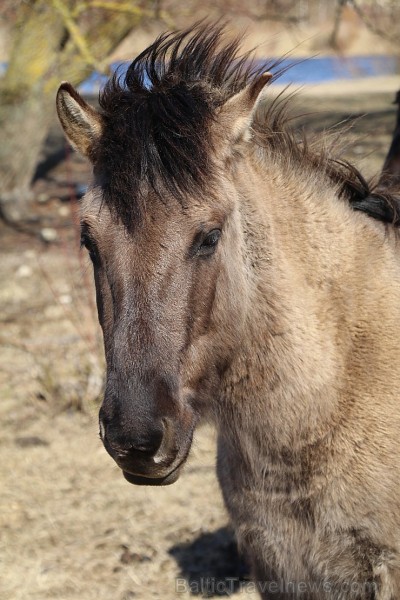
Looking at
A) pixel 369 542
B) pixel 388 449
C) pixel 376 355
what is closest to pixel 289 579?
pixel 369 542

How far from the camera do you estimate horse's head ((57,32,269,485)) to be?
2447mm

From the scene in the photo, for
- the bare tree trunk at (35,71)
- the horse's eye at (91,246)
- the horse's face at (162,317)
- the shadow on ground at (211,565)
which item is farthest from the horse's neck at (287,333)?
the bare tree trunk at (35,71)

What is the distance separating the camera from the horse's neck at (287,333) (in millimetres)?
2867

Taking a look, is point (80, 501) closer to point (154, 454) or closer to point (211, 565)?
point (211, 565)

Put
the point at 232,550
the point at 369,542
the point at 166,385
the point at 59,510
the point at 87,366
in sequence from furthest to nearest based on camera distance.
Answer: the point at 87,366 → the point at 59,510 → the point at 232,550 → the point at 369,542 → the point at 166,385

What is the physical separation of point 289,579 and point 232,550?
5.33 feet

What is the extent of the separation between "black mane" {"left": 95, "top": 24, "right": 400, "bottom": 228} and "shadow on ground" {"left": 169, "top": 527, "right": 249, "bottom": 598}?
2180mm

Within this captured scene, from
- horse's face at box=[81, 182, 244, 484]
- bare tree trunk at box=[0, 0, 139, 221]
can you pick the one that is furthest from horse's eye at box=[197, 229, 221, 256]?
bare tree trunk at box=[0, 0, 139, 221]

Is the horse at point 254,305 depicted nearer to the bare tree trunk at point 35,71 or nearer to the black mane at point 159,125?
the black mane at point 159,125

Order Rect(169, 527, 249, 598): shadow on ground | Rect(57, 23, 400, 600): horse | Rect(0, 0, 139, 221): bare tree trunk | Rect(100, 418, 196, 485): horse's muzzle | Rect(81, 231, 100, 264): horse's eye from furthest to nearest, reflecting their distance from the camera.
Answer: Rect(0, 0, 139, 221): bare tree trunk → Rect(169, 527, 249, 598): shadow on ground → Rect(81, 231, 100, 264): horse's eye → Rect(57, 23, 400, 600): horse → Rect(100, 418, 196, 485): horse's muzzle

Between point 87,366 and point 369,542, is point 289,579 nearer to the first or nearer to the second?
point 369,542

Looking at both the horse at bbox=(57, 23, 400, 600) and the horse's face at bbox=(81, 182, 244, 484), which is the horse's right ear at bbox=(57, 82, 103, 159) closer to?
the horse at bbox=(57, 23, 400, 600)

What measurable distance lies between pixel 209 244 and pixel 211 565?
8.27ft

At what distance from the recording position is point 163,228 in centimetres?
256
